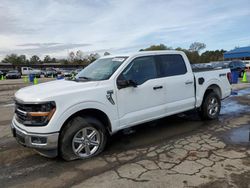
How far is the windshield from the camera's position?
472 cm

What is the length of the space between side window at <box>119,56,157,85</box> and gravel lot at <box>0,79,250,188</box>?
4.45 ft

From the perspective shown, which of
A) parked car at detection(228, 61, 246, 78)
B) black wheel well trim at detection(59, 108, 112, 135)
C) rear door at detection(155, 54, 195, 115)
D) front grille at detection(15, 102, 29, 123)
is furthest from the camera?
parked car at detection(228, 61, 246, 78)

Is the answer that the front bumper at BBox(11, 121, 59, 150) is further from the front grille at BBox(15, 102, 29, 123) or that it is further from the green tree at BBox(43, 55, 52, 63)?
the green tree at BBox(43, 55, 52, 63)

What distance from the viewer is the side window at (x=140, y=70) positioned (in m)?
4.79

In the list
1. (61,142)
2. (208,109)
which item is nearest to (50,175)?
(61,142)

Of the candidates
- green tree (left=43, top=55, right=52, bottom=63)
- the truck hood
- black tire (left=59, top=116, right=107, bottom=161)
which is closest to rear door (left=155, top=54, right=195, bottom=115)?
the truck hood

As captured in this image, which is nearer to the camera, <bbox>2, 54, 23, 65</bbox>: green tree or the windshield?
the windshield

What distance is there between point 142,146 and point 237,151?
1.77 meters

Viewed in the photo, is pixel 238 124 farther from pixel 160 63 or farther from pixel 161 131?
pixel 160 63

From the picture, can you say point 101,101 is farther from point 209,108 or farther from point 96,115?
point 209,108

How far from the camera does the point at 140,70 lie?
16.4 feet

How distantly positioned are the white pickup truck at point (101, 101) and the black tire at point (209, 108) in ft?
1.35

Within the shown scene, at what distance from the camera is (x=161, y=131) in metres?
5.80

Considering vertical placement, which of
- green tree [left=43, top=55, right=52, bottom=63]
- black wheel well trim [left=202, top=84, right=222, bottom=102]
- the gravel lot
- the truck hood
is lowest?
the gravel lot
